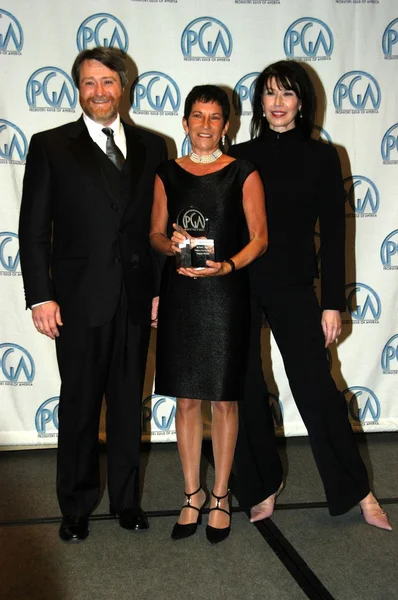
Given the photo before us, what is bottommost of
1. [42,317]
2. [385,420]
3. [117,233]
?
[385,420]

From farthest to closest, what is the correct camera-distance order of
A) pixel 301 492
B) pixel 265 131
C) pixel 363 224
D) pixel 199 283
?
pixel 363 224
pixel 301 492
pixel 265 131
pixel 199 283

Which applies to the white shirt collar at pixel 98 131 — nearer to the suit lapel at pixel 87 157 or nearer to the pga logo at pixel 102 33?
the suit lapel at pixel 87 157

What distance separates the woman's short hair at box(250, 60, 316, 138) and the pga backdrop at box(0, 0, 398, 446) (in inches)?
43.9

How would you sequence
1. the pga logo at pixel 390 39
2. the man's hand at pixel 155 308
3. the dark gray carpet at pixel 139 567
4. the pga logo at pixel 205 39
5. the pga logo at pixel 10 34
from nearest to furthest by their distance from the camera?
the dark gray carpet at pixel 139 567, the man's hand at pixel 155 308, the pga logo at pixel 10 34, the pga logo at pixel 205 39, the pga logo at pixel 390 39

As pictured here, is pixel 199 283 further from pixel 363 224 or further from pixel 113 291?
pixel 363 224

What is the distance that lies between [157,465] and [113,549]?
1074mm

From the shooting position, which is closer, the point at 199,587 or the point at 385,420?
the point at 199,587

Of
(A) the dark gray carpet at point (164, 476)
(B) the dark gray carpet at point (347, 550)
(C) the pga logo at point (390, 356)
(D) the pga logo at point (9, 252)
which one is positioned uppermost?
(D) the pga logo at point (9, 252)

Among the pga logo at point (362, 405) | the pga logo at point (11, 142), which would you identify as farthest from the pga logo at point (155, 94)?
the pga logo at point (362, 405)

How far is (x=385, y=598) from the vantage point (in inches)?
94.0

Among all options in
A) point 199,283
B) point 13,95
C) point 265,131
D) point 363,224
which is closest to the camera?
point 199,283

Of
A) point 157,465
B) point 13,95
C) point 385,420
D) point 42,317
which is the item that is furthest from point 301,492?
point 13,95

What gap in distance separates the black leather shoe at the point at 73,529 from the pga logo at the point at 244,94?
2.29m

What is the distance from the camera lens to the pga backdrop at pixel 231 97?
3.78m
